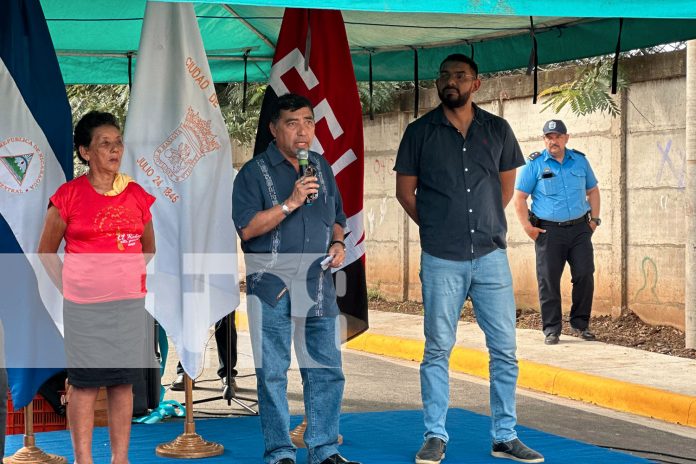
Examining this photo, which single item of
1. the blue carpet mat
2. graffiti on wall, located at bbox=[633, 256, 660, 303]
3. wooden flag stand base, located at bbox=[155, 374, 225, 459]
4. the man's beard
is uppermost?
the man's beard

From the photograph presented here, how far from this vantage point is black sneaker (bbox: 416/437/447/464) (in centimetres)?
620

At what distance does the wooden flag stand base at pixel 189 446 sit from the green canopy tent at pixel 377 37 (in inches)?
104

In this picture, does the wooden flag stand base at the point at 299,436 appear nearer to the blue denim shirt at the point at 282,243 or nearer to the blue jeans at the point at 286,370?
the blue jeans at the point at 286,370

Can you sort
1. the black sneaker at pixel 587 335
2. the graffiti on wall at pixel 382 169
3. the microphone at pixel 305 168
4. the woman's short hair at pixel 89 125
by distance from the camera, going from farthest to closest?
the graffiti on wall at pixel 382 169, the black sneaker at pixel 587 335, the woman's short hair at pixel 89 125, the microphone at pixel 305 168

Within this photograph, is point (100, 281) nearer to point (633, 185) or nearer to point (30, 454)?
point (30, 454)

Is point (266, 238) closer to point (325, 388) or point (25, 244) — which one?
point (325, 388)

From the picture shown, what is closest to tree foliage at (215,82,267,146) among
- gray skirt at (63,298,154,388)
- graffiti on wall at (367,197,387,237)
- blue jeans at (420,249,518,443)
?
graffiti on wall at (367,197,387,237)

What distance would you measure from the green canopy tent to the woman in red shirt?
2.02 meters

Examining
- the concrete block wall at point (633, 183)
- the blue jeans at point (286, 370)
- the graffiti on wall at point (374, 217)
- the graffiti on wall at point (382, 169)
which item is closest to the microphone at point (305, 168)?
the blue jeans at point (286, 370)

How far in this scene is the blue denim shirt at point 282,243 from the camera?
592 cm

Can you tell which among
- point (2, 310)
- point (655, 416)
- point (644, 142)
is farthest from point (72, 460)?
point (644, 142)

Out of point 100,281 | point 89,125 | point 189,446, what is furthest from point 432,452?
point 89,125

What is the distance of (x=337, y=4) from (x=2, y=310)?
266 cm

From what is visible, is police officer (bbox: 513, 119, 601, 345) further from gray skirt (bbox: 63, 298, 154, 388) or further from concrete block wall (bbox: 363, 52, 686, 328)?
gray skirt (bbox: 63, 298, 154, 388)
